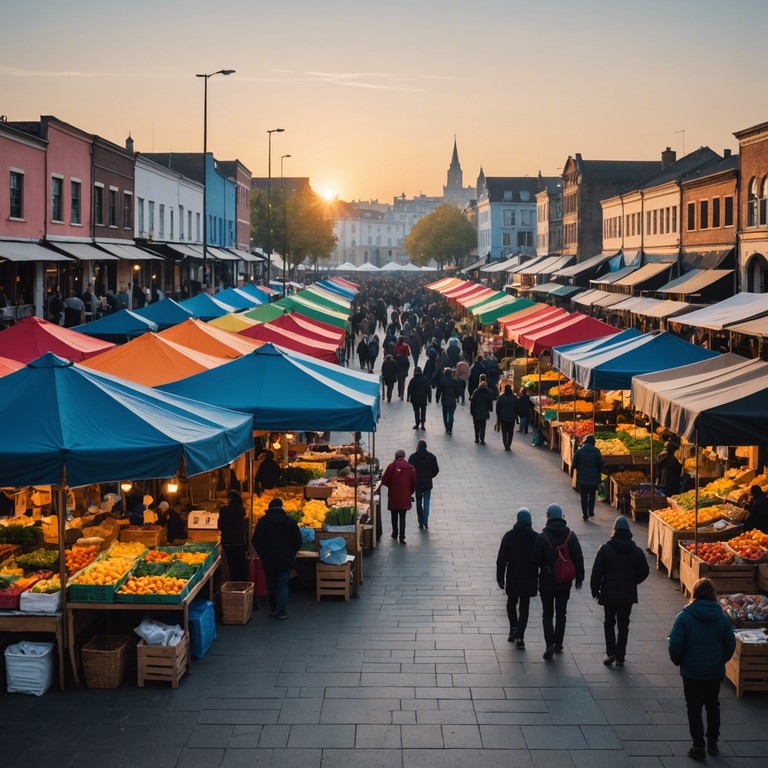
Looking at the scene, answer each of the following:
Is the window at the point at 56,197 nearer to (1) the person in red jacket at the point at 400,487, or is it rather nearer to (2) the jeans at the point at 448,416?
(2) the jeans at the point at 448,416

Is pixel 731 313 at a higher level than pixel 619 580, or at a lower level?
higher

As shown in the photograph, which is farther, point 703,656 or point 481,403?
point 481,403

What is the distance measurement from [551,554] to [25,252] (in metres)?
20.0

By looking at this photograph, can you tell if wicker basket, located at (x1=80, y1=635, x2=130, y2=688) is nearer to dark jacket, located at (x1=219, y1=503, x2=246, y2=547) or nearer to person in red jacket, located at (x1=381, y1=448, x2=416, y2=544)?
dark jacket, located at (x1=219, y1=503, x2=246, y2=547)

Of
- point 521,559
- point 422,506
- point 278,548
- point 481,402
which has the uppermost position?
point 481,402

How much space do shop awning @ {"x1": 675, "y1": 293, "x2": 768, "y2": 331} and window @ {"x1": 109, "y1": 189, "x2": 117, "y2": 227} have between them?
2233 cm

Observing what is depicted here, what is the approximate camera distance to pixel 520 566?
10.7m

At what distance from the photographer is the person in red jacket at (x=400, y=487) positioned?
15.4m

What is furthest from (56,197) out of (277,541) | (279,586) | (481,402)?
(279,586)

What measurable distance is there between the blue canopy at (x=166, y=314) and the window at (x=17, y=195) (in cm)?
503

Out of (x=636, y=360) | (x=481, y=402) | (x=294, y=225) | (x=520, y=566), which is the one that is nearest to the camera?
(x=520, y=566)

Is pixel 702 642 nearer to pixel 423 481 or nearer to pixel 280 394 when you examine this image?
pixel 280 394

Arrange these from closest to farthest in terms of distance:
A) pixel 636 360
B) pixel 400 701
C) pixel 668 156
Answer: pixel 400 701 < pixel 636 360 < pixel 668 156

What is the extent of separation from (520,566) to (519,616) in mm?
644
